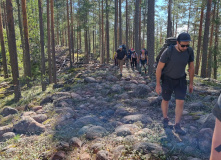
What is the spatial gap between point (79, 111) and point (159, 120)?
2.73m

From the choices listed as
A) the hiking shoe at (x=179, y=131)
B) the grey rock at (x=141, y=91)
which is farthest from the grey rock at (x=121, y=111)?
the hiking shoe at (x=179, y=131)

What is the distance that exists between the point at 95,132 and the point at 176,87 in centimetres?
212

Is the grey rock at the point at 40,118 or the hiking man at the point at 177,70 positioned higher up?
the hiking man at the point at 177,70

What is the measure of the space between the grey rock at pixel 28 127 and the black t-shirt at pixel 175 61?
142 inches

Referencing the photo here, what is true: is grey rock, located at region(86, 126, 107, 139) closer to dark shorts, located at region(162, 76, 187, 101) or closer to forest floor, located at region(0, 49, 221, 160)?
forest floor, located at region(0, 49, 221, 160)

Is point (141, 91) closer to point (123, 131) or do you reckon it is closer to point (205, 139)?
point (123, 131)

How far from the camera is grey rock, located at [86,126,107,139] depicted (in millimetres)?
4165

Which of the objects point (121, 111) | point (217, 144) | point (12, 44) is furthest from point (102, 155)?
point (12, 44)

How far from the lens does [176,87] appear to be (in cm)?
414

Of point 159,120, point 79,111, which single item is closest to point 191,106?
point 159,120

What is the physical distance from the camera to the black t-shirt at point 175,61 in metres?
3.87

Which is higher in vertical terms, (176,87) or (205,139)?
(176,87)

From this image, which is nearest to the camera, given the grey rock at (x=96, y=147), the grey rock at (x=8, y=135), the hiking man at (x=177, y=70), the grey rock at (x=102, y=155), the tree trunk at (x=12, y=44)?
the grey rock at (x=102, y=155)

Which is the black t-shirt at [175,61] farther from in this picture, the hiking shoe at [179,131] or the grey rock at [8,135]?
the grey rock at [8,135]
